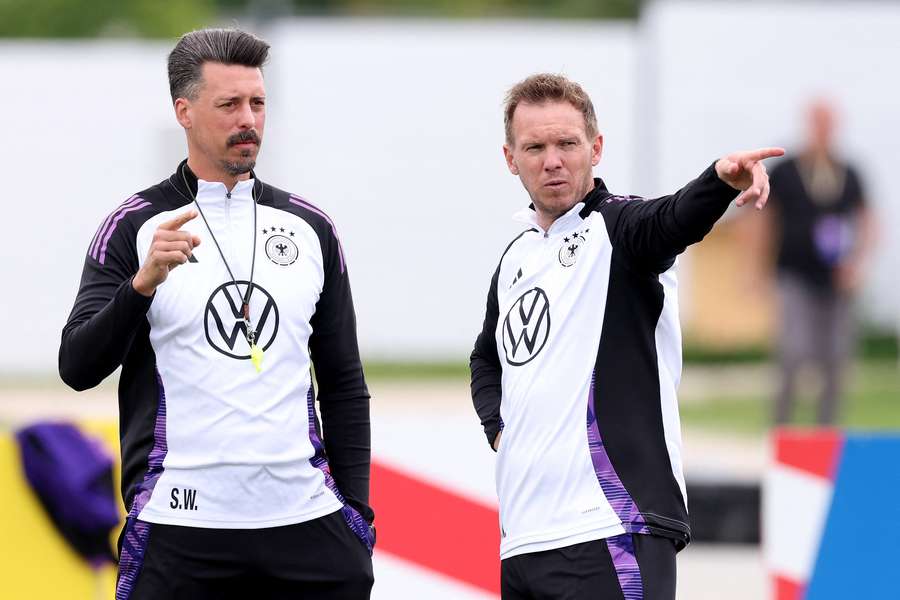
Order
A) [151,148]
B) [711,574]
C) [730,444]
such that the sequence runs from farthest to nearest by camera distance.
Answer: [151,148], [730,444], [711,574]

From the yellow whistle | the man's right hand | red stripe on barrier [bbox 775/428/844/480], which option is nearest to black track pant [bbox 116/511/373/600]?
the yellow whistle

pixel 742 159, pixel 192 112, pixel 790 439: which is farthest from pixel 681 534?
pixel 790 439

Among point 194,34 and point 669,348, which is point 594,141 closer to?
point 669,348

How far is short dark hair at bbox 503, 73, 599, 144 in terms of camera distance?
411 cm

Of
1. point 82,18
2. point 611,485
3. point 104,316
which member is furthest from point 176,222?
point 82,18

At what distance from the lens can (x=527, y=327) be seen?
13.4 ft

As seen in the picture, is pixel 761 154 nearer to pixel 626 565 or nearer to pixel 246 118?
pixel 626 565

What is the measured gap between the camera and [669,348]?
403 cm

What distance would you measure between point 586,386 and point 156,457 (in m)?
1.03

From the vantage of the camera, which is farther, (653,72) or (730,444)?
(653,72)

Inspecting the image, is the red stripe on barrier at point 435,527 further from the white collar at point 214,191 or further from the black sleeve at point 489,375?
the white collar at point 214,191

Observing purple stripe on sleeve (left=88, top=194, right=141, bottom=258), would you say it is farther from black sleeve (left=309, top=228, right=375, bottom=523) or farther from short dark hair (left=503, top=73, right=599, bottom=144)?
short dark hair (left=503, top=73, right=599, bottom=144)

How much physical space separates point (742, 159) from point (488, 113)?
14.3 meters

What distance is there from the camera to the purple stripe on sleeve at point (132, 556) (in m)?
3.92
